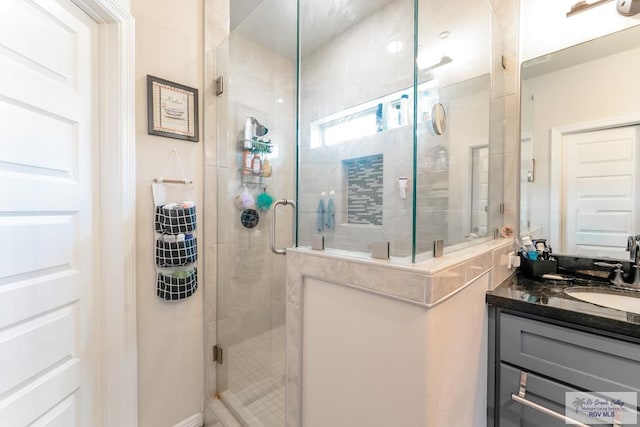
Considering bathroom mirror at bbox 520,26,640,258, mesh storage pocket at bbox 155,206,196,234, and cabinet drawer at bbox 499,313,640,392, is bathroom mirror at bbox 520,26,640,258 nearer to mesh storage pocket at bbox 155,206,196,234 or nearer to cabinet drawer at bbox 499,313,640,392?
cabinet drawer at bbox 499,313,640,392

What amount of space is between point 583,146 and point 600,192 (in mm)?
243

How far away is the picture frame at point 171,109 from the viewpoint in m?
1.36

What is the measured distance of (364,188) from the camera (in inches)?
56.1

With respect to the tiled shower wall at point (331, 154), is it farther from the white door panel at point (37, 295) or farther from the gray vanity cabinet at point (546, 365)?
the gray vanity cabinet at point (546, 365)

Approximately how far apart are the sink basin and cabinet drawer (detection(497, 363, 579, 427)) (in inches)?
16.3

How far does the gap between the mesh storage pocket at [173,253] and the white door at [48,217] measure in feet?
0.83

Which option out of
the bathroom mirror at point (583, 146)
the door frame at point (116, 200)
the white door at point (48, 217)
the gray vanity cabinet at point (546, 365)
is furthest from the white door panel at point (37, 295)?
the bathroom mirror at point (583, 146)

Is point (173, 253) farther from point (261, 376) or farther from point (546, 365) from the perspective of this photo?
point (546, 365)

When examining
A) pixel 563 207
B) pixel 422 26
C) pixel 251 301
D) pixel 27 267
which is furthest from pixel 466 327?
pixel 27 267

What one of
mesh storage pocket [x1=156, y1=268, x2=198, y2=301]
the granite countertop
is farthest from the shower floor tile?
the granite countertop

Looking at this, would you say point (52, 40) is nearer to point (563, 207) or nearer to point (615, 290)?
point (563, 207)

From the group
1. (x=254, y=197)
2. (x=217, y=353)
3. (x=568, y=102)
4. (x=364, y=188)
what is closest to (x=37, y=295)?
(x=217, y=353)

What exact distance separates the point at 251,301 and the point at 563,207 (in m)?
1.97

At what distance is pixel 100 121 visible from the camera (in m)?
1.23
